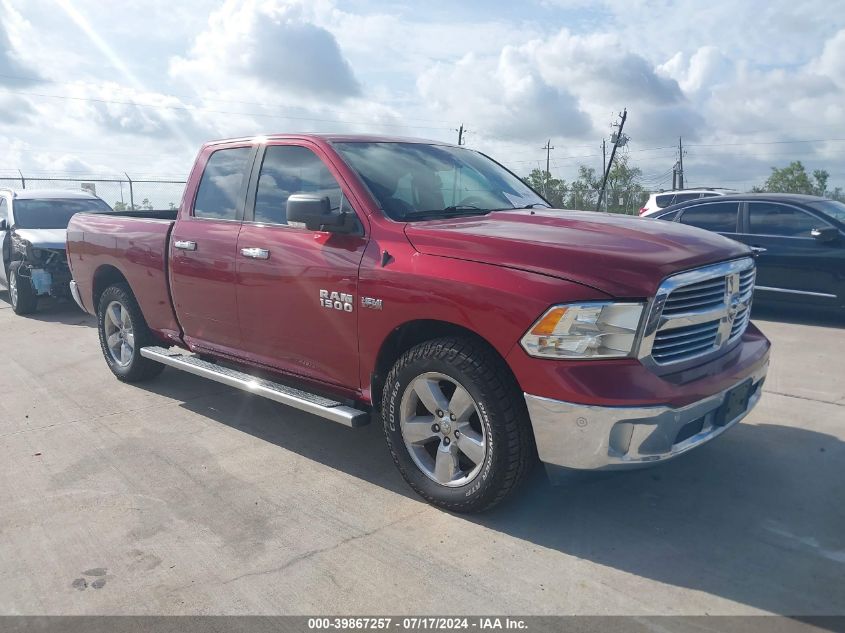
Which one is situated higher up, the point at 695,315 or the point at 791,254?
the point at 695,315

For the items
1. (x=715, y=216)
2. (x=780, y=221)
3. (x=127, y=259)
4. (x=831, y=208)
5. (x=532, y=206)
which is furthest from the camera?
(x=715, y=216)

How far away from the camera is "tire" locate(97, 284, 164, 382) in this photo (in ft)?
19.1

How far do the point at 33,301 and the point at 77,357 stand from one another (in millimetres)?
3385

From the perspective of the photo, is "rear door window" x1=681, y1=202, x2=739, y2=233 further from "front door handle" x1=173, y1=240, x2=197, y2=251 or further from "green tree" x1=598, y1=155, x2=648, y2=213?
"green tree" x1=598, y1=155, x2=648, y2=213

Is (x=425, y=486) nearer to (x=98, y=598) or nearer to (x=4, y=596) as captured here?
(x=98, y=598)

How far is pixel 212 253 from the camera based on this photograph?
4746 millimetres

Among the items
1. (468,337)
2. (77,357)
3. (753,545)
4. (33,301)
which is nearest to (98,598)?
(468,337)

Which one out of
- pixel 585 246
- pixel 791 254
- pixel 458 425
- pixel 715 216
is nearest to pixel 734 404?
pixel 585 246

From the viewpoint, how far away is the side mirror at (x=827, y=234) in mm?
8375

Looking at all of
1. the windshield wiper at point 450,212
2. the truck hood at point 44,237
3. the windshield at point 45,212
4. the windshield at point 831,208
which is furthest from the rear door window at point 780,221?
the truck hood at point 44,237

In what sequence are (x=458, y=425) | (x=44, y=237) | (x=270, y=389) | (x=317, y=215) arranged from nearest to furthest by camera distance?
(x=458, y=425)
(x=317, y=215)
(x=270, y=389)
(x=44, y=237)

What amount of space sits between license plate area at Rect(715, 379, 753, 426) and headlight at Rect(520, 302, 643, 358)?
71cm

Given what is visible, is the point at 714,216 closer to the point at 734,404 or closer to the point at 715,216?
the point at 715,216

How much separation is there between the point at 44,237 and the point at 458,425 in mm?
8467
